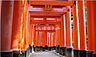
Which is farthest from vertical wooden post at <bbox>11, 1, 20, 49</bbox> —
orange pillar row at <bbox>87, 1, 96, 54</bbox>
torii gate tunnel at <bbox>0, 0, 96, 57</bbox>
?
orange pillar row at <bbox>87, 1, 96, 54</bbox>

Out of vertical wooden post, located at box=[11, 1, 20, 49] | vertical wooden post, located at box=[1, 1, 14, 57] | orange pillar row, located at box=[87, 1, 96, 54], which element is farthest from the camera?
orange pillar row, located at box=[87, 1, 96, 54]

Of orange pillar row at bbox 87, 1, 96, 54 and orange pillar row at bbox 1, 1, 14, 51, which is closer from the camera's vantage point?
orange pillar row at bbox 1, 1, 14, 51

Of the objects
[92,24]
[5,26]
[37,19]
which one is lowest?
[5,26]

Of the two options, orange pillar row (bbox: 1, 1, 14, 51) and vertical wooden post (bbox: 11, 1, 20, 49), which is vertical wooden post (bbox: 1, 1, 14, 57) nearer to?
orange pillar row (bbox: 1, 1, 14, 51)

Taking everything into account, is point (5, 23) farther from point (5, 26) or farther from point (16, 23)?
point (16, 23)

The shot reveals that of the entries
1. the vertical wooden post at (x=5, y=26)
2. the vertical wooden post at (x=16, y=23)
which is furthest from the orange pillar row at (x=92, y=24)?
the vertical wooden post at (x=5, y=26)

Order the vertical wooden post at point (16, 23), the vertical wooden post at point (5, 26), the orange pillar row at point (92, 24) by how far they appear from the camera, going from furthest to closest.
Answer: the orange pillar row at point (92, 24) < the vertical wooden post at point (16, 23) < the vertical wooden post at point (5, 26)

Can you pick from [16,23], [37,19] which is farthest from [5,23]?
[37,19]

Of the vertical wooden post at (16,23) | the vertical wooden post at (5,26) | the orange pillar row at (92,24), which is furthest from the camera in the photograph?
the orange pillar row at (92,24)

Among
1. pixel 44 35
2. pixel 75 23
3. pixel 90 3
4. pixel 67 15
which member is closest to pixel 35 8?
pixel 67 15

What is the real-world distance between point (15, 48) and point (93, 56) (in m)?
3.40

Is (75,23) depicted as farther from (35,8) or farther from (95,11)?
(35,8)

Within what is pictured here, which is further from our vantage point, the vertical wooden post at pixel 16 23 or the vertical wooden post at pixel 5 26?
the vertical wooden post at pixel 16 23

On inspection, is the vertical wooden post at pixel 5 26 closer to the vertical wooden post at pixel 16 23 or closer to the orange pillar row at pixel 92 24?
the vertical wooden post at pixel 16 23
